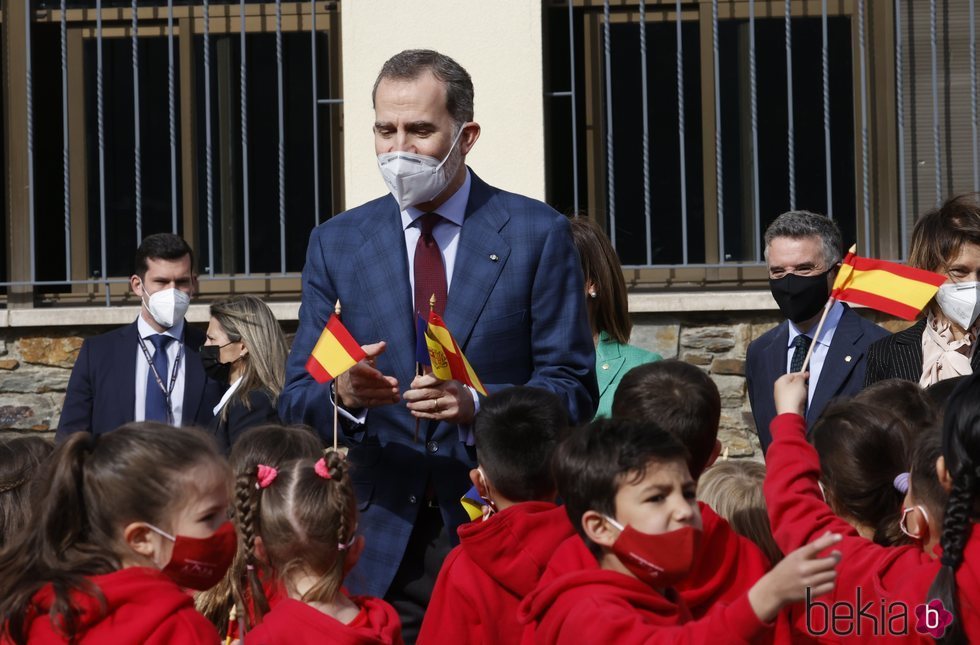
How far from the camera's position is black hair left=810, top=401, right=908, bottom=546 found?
3.29 meters

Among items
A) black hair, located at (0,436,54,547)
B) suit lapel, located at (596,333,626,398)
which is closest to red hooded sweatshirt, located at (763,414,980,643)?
black hair, located at (0,436,54,547)

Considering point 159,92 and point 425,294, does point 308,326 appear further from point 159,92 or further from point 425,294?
point 159,92

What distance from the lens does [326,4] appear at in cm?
729

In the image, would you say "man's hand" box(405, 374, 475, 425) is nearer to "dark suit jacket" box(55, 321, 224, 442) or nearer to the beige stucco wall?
"dark suit jacket" box(55, 321, 224, 442)

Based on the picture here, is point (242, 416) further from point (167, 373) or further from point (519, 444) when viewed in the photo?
point (519, 444)

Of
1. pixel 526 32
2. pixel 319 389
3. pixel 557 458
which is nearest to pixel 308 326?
pixel 319 389

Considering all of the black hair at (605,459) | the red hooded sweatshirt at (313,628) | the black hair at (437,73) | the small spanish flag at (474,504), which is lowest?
the red hooded sweatshirt at (313,628)

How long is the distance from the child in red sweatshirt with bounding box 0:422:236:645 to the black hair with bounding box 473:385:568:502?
648 mm

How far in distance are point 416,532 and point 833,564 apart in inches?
59.0

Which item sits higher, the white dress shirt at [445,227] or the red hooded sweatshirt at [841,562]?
the white dress shirt at [445,227]

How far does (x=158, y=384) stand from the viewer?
5.86m

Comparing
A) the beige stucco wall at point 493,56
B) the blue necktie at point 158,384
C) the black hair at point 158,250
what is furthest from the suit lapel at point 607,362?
the black hair at point 158,250

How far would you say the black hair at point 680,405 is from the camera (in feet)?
11.3

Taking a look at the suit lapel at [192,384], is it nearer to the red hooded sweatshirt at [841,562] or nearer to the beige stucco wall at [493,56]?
the beige stucco wall at [493,56]
